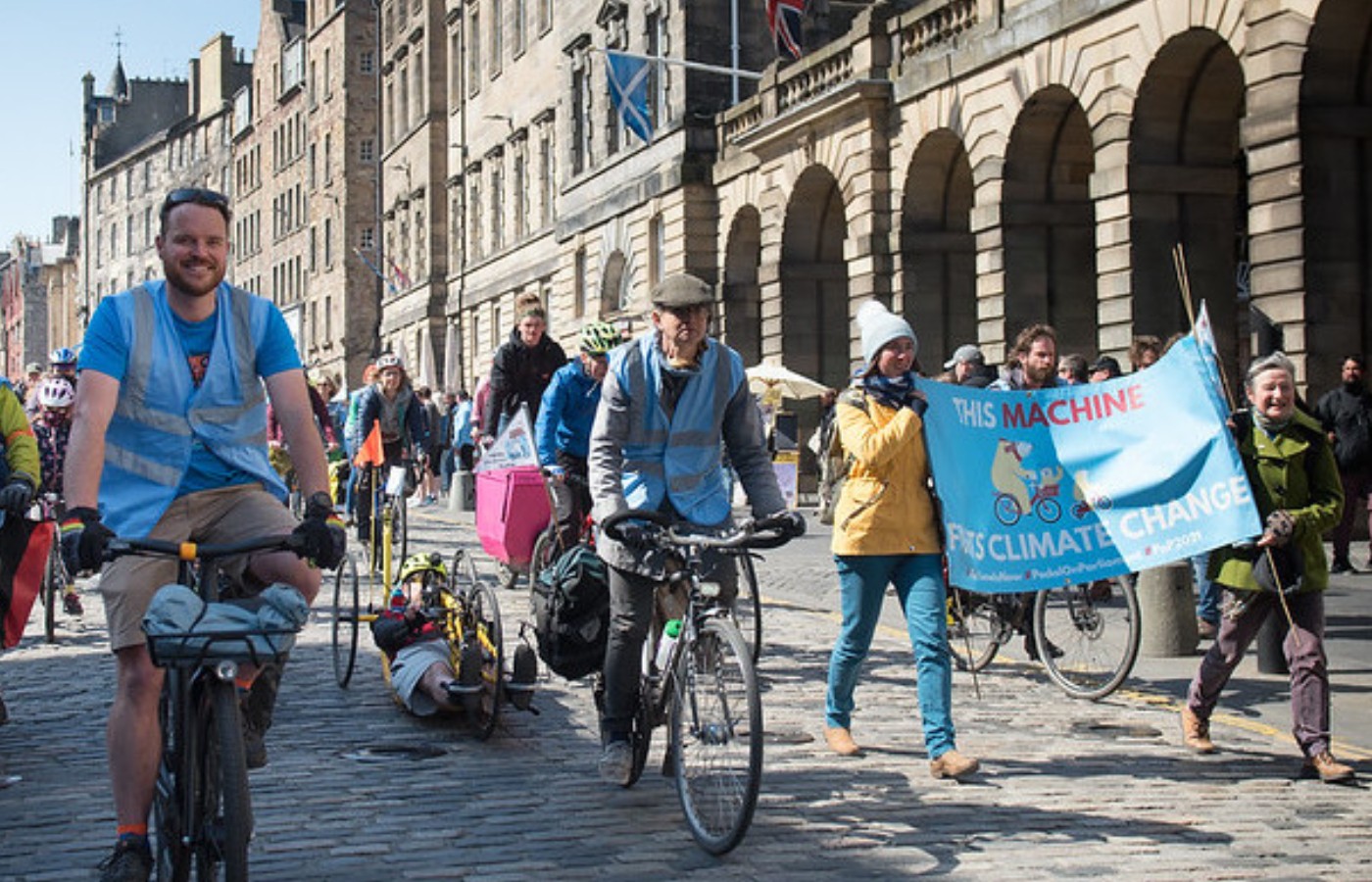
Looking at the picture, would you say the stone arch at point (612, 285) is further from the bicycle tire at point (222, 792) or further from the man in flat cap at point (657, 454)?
the bicycle tire at point (222, 792)

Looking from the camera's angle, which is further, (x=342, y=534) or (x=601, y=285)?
(x=601, y=285)

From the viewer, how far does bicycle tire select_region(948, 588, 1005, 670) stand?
32.5ft

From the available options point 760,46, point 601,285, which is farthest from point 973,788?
point 601,285

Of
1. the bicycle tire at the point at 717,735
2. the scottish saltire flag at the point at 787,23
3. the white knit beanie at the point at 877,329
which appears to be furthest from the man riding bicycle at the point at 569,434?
the scottish saltire flag at the point at 787,23

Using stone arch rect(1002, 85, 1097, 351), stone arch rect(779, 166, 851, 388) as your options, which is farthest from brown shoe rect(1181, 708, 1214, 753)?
stone arch rect(779, 166, 851, 388)

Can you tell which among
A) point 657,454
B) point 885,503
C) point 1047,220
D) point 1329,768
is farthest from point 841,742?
point 1047,220

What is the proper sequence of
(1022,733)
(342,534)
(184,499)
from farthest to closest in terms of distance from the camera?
(1022,733)
(184,499)
(342,534)

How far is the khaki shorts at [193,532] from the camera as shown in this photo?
506cm

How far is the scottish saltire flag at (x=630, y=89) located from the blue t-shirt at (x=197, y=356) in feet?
95.1

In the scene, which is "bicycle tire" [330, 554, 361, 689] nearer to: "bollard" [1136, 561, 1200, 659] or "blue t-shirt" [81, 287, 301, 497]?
"blue t-shirt" [81, 287, 301, 497]

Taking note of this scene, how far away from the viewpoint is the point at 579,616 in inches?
281

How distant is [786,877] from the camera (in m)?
5.64

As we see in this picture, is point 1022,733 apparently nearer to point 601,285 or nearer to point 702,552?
point 702,552

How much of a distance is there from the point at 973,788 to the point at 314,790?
2582mm
